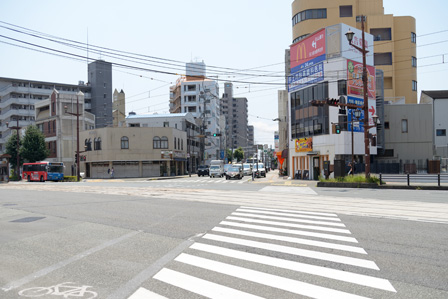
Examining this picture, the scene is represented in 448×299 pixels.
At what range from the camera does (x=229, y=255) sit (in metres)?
6.74

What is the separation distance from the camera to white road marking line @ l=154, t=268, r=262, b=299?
15.5 ft

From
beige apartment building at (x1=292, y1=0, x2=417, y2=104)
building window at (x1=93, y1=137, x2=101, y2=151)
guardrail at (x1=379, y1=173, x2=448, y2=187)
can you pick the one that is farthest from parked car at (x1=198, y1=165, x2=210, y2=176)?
guardrail at (x1=379, y1=173, x2=448, y2=187)

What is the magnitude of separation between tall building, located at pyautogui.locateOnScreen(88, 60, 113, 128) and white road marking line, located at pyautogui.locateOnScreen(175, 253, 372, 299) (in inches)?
3314

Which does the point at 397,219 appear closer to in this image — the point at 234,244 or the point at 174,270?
the point at 234,244

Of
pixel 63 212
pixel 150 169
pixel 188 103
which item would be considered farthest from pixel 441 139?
pixel 188 103

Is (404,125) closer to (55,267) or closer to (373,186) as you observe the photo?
(373,186)

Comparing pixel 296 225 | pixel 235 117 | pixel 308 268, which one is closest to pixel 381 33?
pixel 296 225

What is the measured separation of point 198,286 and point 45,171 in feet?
160

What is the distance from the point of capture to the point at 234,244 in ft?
25.0

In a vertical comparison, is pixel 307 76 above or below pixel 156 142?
above

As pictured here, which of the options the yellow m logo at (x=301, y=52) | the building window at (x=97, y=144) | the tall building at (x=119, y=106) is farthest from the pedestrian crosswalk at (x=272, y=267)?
the tall building at (x=119, y=106)

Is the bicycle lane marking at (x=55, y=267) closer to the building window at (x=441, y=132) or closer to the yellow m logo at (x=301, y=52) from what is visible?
the yellow m logo at (x=301, y=52)

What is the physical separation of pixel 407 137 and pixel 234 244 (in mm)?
43643

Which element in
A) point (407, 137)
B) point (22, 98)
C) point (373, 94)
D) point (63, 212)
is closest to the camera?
point (63, 212)
